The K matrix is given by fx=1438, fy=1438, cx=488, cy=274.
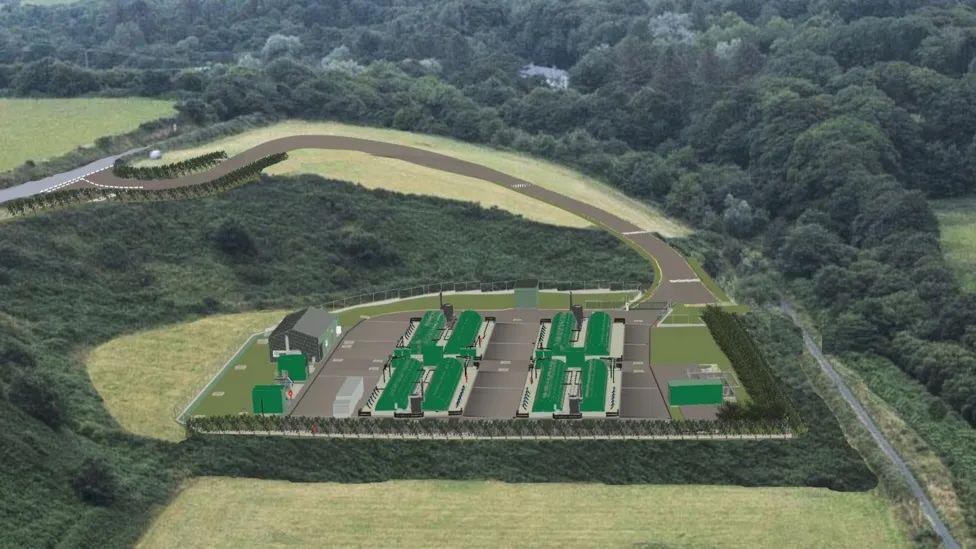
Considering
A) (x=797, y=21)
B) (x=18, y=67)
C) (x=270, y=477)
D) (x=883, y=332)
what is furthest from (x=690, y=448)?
(x=797, y=21)

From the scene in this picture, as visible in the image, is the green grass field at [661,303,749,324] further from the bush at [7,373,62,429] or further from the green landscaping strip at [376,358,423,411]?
the bush at [7,373,62,429]

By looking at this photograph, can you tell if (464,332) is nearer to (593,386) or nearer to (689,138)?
(593,386)

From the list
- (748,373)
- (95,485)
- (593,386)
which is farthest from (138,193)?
(748,373)

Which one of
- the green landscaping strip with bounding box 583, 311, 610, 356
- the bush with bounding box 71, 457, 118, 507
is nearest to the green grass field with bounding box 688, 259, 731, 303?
the green landscaping strip with bounding box 583, 311, 610, 356

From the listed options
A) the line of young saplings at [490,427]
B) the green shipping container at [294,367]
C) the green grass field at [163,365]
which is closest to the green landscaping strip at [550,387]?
the line of young saplings at [490,427]

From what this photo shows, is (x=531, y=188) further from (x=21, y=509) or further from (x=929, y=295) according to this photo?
(x=21, y=509)
